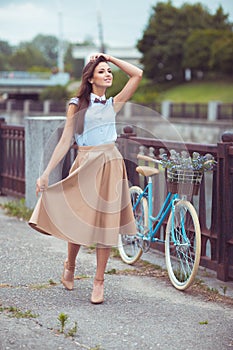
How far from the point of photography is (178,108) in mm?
49844

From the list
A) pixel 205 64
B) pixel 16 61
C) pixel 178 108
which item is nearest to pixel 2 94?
pixel 205 64

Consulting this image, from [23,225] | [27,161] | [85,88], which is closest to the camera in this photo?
[85,88]

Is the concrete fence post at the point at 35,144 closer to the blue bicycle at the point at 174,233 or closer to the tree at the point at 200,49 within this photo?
the blue bicycle at the point at 174,233

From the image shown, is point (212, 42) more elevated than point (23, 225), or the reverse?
point (212, 42)

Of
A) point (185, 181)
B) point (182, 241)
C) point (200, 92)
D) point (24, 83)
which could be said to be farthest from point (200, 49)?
point (185, 181)

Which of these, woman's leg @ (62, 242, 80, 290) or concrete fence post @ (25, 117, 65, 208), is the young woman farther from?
concrete fence post @ (25, 117, 65, 208)

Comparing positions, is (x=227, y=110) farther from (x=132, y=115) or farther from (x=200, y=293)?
(x=200, y=293)

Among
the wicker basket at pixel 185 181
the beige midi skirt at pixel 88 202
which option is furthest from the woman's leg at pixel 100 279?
the wicker basket at pixel 185 181

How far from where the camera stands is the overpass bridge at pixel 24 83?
3880 inches

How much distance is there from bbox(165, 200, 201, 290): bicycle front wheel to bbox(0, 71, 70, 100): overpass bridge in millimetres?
91907

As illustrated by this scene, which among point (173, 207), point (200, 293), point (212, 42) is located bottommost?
point (200, 293)

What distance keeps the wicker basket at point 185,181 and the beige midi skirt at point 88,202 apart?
62 cm

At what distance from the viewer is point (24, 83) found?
100m

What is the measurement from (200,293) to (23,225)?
155 inches
